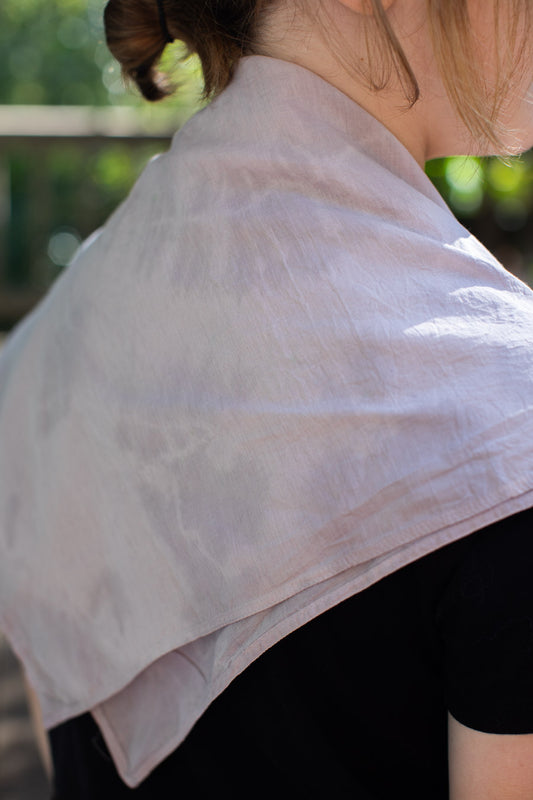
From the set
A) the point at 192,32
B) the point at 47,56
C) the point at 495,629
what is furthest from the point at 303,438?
the point at 47,56

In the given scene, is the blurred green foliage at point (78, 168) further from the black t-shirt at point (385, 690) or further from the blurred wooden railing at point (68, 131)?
the black t-shirt at point (385, 690)

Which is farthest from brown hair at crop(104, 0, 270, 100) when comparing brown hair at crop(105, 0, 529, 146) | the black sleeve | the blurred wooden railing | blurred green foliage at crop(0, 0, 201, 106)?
blurred green foliage at crop(0, 0, 201, 106)

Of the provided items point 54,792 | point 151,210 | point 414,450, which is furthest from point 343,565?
point 54,792

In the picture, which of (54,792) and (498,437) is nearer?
(498,437)

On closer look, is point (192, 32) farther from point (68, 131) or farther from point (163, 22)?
point (68, 131)

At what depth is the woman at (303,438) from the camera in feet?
2.36

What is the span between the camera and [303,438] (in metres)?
0.77

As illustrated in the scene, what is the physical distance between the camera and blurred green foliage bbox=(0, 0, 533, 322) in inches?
114

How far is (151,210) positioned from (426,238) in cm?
33

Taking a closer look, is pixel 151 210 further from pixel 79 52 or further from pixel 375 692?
pixel 79 52

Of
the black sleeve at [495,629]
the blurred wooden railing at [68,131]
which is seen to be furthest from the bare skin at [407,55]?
the blurred wooden railing at [68,131]

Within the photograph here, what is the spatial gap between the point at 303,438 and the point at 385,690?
258 millimetres

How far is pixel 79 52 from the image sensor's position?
16.2 m

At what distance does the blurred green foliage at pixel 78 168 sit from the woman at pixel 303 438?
186 mm
